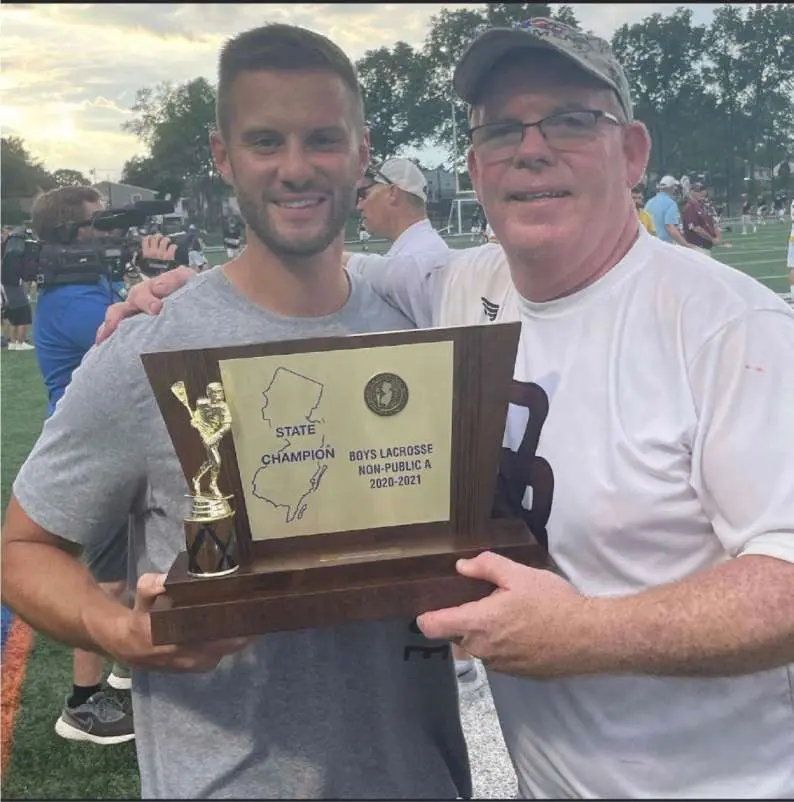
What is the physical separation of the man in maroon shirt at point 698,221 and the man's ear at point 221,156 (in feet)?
4.06

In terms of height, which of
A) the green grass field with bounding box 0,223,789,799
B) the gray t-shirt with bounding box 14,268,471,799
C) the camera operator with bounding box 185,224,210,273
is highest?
the camera operator with bounding box 185,224,210,273

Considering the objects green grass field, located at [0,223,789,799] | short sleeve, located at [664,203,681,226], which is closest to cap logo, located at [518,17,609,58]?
green grass field, located at [0,223,789,799]

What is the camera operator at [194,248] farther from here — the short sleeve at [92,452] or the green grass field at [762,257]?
the green grass field at [762,257]

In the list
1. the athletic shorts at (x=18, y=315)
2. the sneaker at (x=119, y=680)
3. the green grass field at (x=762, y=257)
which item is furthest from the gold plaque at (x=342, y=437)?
the athletic shorts at (x=18, y=315)

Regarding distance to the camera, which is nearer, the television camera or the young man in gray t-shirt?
the young man in gray t-shirt

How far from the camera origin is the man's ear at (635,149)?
1253 millimetres

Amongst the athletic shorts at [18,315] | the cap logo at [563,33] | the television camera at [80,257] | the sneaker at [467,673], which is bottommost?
the sneaker at [467,673]

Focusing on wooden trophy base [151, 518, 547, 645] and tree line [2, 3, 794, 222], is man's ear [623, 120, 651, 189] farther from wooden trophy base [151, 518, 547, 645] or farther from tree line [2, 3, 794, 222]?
wooden trophy base [151, 518, 547, 645]

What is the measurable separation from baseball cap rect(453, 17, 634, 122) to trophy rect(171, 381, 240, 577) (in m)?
0.61

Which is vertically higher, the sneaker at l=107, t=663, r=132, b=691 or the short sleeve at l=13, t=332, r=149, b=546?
the short sleeve at l=13, t=332, r=149, b=546

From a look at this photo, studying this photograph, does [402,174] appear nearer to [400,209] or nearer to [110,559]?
[400,209]

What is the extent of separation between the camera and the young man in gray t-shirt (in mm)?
1113

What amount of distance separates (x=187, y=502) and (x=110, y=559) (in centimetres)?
27

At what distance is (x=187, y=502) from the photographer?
3.72 ft
